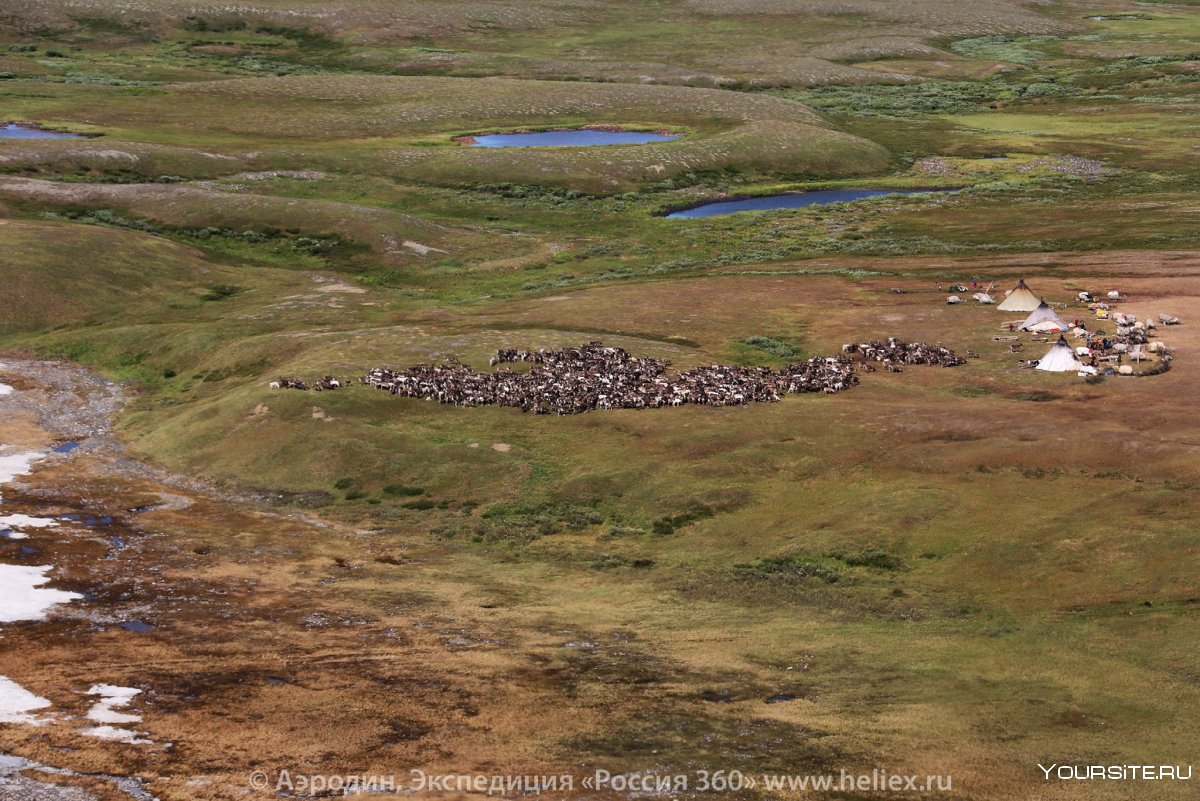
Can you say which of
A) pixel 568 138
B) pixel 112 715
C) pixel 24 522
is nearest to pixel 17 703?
pixel 112 715

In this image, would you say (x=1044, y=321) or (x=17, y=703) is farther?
(x=1044, y=321)

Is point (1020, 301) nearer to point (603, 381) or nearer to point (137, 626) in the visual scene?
point (603, 381)

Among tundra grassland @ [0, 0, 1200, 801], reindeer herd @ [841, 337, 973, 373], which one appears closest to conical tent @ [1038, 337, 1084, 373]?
tundra grassland @ [0, 0, 1200, 801]

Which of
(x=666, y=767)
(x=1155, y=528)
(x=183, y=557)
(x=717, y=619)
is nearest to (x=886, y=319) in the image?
(x=1155, y=528)

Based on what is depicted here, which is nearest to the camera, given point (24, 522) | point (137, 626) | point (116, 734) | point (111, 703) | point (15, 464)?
point (116, 734)

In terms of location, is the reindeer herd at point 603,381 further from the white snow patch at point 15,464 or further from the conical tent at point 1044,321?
the white snow patch at point 15,464

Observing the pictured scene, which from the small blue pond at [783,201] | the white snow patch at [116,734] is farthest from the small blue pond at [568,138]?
the white snow patch at [116,734]

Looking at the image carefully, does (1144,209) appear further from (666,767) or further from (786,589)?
(666,767)
